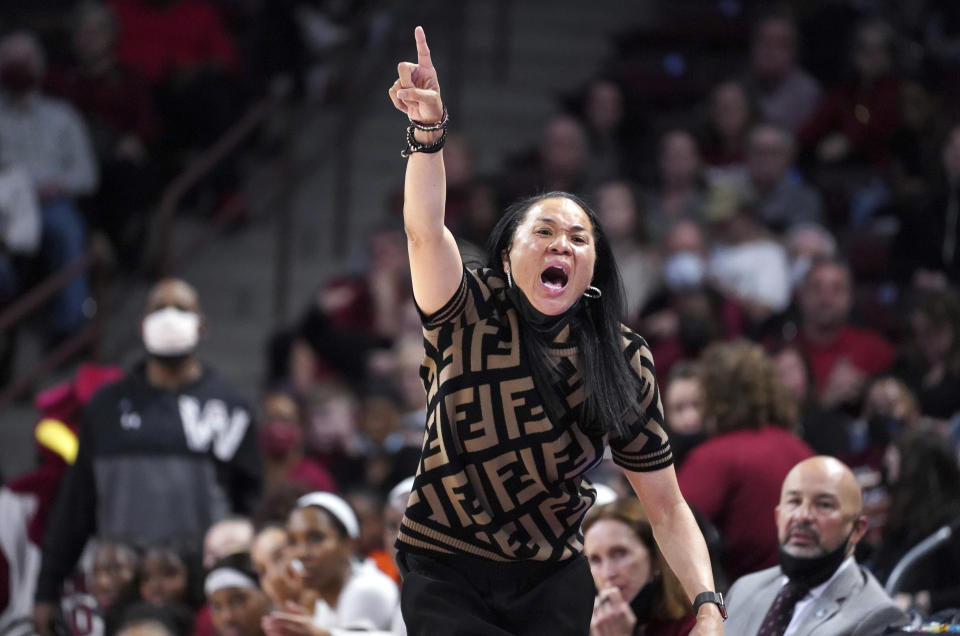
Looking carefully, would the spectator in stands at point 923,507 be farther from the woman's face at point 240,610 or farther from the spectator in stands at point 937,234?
the spectator in stands at point 937,234

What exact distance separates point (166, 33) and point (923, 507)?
5849mm

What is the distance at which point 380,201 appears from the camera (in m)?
10.0

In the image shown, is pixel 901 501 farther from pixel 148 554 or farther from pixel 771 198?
pixel 771 198

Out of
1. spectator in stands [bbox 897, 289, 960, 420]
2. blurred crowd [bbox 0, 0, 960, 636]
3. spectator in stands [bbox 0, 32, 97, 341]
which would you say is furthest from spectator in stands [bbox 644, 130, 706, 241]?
spectator in stands [bbox 0, 32, 97, 341]

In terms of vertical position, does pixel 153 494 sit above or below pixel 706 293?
below

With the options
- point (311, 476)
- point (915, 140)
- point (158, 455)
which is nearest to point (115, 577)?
point (158, 455)

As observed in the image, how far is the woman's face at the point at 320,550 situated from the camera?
513 centimetres

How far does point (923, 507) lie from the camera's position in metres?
5.23

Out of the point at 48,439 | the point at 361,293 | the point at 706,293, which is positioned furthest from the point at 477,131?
the point at 48,439

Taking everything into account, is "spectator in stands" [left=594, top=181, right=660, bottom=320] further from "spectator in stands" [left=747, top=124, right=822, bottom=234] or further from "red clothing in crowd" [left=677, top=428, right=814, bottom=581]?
"red clothing in crowd" [left=677, top=428, right=814, bottom=581]

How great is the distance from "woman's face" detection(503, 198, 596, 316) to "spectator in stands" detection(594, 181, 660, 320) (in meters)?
4.83

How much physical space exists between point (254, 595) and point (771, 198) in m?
4.30

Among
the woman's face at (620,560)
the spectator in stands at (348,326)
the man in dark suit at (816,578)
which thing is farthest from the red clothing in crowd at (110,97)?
the man in dark suit at (816,578)

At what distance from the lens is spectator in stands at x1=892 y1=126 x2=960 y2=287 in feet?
25.4
